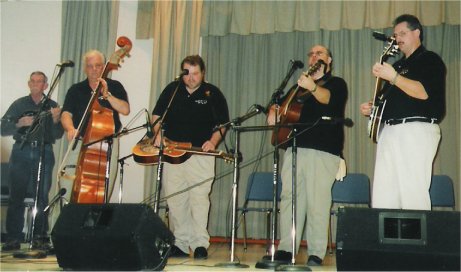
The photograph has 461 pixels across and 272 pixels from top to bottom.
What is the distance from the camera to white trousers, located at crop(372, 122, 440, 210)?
316 cm

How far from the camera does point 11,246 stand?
448cm

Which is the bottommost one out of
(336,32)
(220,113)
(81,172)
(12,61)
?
(81,172)

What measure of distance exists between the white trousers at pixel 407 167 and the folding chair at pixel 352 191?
1988 mm

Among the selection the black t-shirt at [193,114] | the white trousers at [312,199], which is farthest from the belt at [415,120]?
the black t-shirt at [193,114]

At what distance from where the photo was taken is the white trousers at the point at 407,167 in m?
3.16

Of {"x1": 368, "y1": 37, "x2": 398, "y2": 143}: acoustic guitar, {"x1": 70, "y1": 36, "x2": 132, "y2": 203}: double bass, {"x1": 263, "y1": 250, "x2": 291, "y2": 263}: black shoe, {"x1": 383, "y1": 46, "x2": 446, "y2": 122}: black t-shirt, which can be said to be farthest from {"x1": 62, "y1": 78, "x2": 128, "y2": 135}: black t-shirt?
{"x1": 383, "y1": 46, "x2": 446, "y2": 122}: black t-shirt

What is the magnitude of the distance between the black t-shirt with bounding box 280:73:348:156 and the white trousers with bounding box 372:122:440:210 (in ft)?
2.11

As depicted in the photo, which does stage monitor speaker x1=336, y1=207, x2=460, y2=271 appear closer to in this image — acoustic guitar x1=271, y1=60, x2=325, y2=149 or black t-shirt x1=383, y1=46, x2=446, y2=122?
black t-shirt x1=383, y1=46, x2=446, y2=122

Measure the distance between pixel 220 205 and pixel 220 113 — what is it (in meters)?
2.12

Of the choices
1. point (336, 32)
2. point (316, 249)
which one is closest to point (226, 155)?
point (316, 249)

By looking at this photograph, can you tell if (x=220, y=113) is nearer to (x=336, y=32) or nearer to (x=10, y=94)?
(x=10, y=94)

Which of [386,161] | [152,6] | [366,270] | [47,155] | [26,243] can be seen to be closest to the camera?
[366,270]

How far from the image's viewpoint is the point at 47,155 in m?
5.04

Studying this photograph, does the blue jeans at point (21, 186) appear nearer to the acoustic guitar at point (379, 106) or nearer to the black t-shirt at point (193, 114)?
the black t-shirt at point (193, 114)
